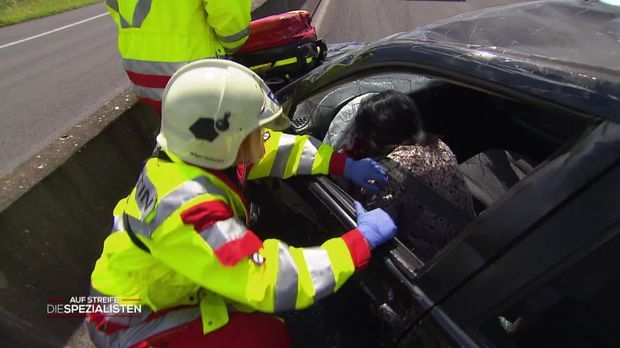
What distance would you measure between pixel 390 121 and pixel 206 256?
3.30 ft

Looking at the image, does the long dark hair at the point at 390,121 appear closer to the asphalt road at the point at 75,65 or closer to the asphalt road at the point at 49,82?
the asphalt road at the point at 49,82

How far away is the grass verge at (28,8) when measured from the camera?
1669 centimetres

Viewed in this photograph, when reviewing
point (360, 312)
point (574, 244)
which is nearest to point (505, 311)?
point (574, 244)

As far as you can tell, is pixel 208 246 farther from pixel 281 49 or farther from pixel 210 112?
pixel 281 49

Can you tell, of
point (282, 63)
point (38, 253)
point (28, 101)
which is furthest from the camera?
point (28, 101)

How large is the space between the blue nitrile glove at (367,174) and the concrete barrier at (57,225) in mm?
1488

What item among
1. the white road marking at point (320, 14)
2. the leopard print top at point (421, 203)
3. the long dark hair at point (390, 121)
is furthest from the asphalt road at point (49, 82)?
the white road marking at point (320, 14)

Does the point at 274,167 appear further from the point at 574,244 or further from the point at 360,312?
the point at 574,244

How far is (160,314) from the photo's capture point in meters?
1.52

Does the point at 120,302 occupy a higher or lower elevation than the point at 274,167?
lower

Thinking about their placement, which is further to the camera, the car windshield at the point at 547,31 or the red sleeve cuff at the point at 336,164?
the red sleeve cuff at the point at 336,164

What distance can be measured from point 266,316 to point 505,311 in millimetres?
917

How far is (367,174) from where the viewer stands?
1724mm

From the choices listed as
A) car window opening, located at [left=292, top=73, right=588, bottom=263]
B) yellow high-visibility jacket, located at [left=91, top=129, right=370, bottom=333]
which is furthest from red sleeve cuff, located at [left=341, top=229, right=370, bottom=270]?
car window opening, located at [left=292, top=73, right=588, bottom=263]
